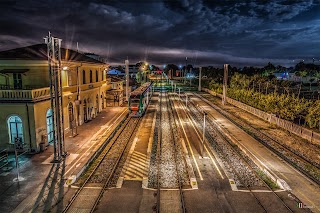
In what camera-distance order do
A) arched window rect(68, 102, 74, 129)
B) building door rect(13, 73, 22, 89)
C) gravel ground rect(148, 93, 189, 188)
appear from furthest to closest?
arched window rect(68, 102, 74, 129) < building door rect(13, 73, 22, 89) < gravel ground rect(148, 93, 189, 188)

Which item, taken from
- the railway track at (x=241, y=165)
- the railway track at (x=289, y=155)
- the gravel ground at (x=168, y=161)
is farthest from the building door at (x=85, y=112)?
the railway track at (x=289, y=155)

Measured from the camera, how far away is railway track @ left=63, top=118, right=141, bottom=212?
36.9 ft

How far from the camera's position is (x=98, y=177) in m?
14.2

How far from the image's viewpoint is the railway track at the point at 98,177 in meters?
11.3

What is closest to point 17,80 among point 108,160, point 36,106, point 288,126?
point 36,106

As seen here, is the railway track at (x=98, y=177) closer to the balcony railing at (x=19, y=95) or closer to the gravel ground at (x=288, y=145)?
the balcony railing at (x=19, y=95)

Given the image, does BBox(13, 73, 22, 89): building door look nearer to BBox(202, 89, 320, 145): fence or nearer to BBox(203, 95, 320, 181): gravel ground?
BBox(203, 95, 320, 181): gravel ground

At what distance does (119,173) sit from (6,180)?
6.58 m

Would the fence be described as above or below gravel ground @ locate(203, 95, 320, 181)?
above

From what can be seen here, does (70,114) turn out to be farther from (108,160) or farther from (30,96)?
(108,160)

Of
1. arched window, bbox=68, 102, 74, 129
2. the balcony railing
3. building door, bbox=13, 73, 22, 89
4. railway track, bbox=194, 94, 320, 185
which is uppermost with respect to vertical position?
→ building door, bbox=13, 73, 22, 89

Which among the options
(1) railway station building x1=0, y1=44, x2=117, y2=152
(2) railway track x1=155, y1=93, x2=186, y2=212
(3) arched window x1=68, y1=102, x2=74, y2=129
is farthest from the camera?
(3) arched window x1=68, y1=102, x2=74, y2=129

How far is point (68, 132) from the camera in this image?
23.6 meters

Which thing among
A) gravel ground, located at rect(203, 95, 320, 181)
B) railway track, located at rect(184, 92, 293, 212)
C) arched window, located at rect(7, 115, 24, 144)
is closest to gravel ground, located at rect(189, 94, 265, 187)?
railway track, located at rect(184, 92, 293, 212)
